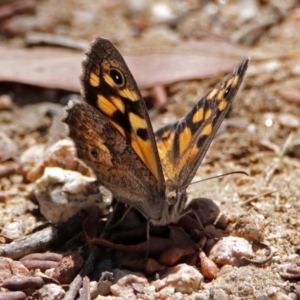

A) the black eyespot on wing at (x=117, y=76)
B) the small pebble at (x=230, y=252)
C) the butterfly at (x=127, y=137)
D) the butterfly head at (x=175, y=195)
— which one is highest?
the black eyespot on wing at (x=117, y=76)

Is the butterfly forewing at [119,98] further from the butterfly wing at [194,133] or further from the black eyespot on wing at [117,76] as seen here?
the butterfly wing at [194,133]

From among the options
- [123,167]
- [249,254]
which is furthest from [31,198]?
[249,254]

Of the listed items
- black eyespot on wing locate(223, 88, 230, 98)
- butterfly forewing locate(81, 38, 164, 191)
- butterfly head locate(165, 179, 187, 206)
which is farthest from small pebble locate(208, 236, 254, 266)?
black eyespot on wing locate(223, 88, 230, 98)

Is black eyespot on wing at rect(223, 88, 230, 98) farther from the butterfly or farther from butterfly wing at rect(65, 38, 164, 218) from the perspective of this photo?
butterfly wing at rect(65, 38, 164, 218)

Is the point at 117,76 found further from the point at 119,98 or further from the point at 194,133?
the point at 194,133

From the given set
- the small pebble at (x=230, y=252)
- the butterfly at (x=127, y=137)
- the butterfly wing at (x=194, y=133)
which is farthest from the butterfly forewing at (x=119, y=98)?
the small pebble at (x=230, y=252)

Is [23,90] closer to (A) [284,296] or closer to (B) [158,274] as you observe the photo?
(B) [158,274]
